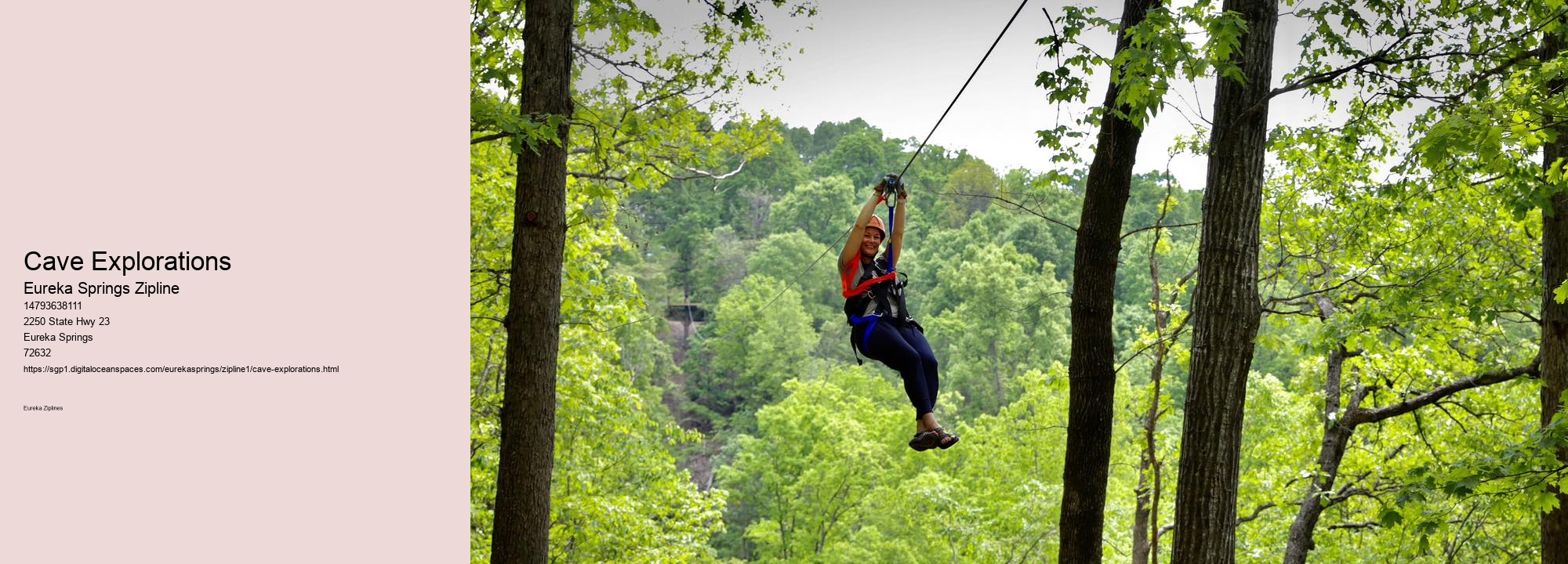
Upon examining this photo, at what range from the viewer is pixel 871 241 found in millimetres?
5734

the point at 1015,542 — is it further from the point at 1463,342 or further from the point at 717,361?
the point at 717,361

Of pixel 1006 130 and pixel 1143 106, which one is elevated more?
pixel 1006 130

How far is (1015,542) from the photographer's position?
793 inches

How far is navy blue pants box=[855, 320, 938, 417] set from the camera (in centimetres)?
548

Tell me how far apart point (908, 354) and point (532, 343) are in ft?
5.83

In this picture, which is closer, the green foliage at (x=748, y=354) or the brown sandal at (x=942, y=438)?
the brown sandal at (x=942, y=438)

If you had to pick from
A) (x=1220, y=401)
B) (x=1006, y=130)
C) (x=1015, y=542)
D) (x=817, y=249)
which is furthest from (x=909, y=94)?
(x=1220, y=401)

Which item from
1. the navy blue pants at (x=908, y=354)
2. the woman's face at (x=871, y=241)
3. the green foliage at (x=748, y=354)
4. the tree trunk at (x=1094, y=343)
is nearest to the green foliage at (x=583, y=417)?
the woman's face at (x=871, y=241)

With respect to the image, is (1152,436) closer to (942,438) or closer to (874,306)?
(942,438)

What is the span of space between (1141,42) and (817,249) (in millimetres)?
51924

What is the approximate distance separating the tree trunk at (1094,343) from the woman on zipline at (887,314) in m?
0.86

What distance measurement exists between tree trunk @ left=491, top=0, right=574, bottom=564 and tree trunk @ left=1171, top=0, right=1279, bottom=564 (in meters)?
2.69

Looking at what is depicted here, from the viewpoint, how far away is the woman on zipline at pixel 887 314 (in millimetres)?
5496

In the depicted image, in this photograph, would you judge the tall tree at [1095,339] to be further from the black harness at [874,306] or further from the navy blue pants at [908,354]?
the black harness at [874,306]
